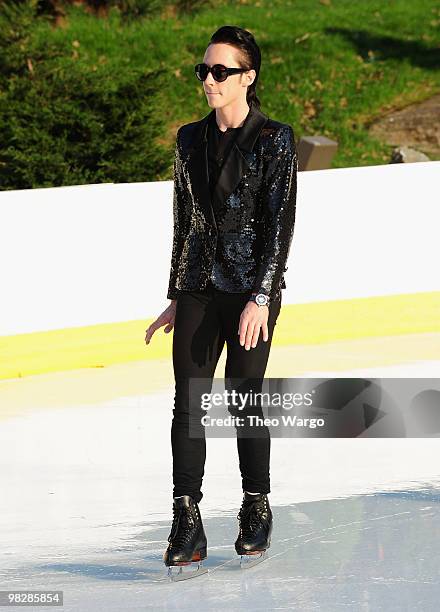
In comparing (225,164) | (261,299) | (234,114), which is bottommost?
(261,299)

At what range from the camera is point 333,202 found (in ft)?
34.5

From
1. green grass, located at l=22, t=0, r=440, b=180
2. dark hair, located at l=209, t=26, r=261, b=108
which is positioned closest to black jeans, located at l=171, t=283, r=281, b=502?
dark hair, located at l=209, t=26, r=261, b=108

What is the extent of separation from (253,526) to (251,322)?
755mm

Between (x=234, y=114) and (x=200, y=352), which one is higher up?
(x=234, y=114)

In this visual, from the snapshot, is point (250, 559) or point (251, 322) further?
point (250, 559)

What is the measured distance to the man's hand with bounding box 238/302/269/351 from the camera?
4.95 meters

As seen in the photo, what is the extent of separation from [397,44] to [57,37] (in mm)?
5364

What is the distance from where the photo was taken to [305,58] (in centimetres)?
2342

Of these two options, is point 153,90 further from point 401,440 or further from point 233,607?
point 233,607

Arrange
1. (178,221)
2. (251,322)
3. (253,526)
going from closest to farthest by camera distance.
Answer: (251,322) → (178,221) → (253,526)

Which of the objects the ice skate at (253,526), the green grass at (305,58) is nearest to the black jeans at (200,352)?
the ice skate at (253,526)

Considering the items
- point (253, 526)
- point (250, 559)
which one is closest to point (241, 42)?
point (253, 526)

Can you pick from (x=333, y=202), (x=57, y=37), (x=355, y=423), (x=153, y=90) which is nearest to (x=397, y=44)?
(x=57, y=37)

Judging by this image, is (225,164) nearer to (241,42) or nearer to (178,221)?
(178,221)
